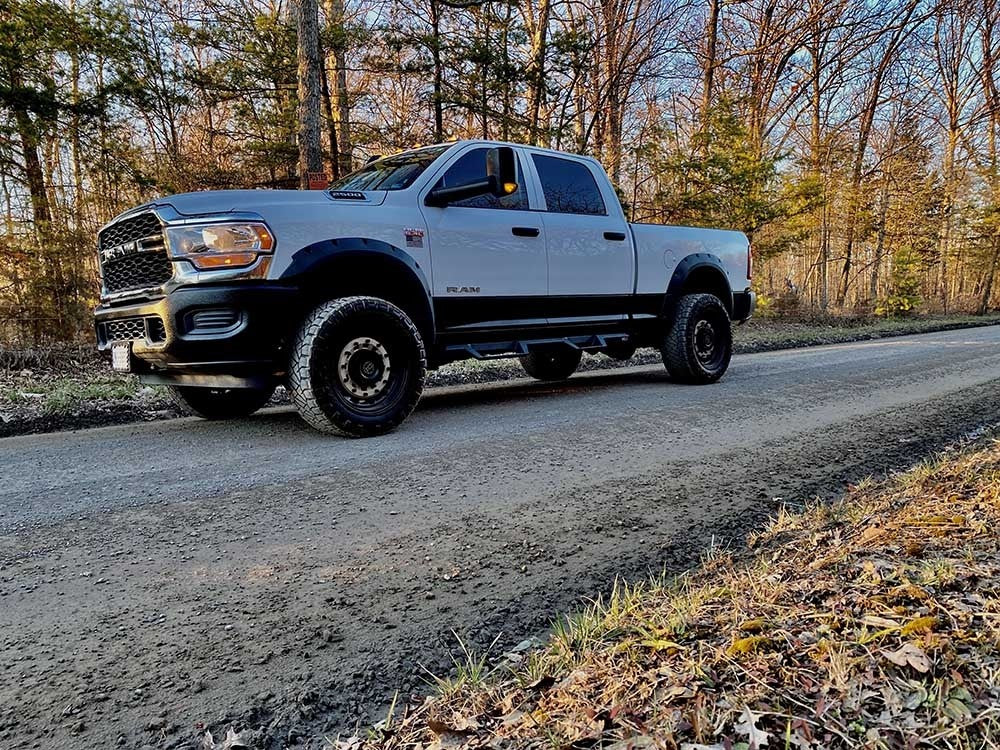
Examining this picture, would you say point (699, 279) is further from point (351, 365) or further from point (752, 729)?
point (752, 729)

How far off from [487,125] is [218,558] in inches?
549

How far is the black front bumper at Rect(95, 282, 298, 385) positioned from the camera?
155 inches

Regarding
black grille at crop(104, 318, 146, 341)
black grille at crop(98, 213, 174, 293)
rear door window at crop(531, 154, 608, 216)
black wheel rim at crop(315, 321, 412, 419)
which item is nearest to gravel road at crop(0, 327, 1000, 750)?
black wheel rim at crop(315, 321, 412, 419)

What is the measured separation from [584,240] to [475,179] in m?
1.22

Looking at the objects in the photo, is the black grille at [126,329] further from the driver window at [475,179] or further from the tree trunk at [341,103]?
the tree trunk at [341,103]

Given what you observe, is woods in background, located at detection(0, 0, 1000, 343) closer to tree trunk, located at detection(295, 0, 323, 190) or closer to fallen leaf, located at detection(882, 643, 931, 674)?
tree trunk, located at detection(295, 0, 323, 190)

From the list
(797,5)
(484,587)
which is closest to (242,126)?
(484,587)

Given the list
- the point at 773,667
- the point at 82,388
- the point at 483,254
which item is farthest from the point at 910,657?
the point at 82,388

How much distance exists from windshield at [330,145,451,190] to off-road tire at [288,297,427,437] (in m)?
1.24

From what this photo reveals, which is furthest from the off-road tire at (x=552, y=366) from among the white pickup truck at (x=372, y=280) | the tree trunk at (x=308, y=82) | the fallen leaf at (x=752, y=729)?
the fallen leaf at (x=752, y=729)

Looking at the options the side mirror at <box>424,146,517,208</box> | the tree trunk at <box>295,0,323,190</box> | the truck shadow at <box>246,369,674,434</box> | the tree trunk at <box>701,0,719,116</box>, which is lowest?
the truck shadow at <box>246,369,674,434</box>

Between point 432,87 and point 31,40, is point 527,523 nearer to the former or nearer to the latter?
point 31,40

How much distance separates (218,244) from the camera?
13.0 ft

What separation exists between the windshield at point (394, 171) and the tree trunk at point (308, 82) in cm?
425
